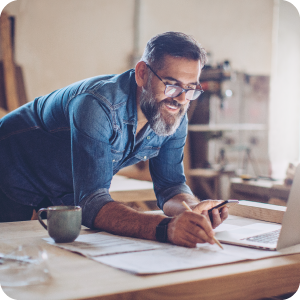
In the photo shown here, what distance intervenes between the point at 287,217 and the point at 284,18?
6.47 meters

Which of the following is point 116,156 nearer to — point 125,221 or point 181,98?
point 181,98

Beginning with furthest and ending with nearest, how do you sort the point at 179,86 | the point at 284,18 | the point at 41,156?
1. the point at 284,18
2. the point at 41,156
3. the point at 179,86

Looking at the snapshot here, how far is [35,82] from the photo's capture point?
472cm

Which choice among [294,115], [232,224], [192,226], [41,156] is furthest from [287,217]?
[294,115]

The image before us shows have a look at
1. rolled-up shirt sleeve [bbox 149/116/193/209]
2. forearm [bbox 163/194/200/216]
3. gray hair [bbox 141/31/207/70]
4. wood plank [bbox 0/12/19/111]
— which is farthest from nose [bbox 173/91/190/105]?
wood plank [bbox 0/12/19/111]

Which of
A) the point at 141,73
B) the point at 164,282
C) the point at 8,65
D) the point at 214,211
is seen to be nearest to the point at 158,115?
the point at 141,73

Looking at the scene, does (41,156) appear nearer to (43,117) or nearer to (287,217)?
(43,117)

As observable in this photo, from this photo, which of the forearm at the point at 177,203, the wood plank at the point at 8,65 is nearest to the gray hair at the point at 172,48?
the forearm at the point at 177,203

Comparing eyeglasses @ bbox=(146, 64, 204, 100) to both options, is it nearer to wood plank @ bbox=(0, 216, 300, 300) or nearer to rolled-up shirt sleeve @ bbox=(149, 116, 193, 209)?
rolled-up shirt sleeve @ bbox=(149, 116, 193, 209)

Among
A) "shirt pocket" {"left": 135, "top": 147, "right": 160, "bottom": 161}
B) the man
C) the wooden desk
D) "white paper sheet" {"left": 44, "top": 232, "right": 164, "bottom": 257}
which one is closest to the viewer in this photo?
the wooden desk

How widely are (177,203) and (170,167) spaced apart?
23cm

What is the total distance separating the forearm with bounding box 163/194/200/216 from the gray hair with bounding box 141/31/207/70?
19.9 inches

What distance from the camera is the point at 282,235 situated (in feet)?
3.13

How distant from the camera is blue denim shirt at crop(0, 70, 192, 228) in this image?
1.33m
